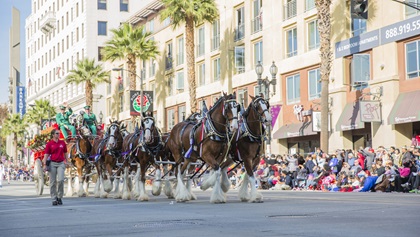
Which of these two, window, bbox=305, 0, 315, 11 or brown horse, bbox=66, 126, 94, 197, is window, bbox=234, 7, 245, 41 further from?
brown horse, bbox=66, 126, 94, 197

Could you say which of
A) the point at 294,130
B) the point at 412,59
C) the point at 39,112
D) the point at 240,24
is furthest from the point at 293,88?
the point at 39,112

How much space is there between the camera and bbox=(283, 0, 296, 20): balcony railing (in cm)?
4348

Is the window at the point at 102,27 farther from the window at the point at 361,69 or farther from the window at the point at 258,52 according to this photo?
the window at the point at 361,69

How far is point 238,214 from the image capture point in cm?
1270

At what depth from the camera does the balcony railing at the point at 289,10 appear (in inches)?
1712

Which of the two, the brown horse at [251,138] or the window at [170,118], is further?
the window at [170,118]

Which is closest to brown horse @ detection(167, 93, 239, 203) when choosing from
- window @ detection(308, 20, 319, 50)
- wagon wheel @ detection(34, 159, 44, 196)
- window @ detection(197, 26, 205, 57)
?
wagon wheel @ detection(34, 159, 44, 196)

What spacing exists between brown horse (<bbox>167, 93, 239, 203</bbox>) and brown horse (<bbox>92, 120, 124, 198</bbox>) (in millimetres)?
4831

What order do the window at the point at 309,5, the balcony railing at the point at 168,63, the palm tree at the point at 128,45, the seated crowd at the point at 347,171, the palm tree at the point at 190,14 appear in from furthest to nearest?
the balcony railing at the point at 168,63 → the palm tree at the point at 128,45 → the palm tree at the point at 190,14 → the window at the point at 309,5 → the seated crowd at the point at 347,171

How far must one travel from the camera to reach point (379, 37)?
35.2 meters

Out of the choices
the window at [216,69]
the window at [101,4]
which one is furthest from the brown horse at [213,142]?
the window at [101,4]

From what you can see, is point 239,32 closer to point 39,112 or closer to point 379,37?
point 379,37

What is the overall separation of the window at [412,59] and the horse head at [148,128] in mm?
17862

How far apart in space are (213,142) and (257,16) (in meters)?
32.2
